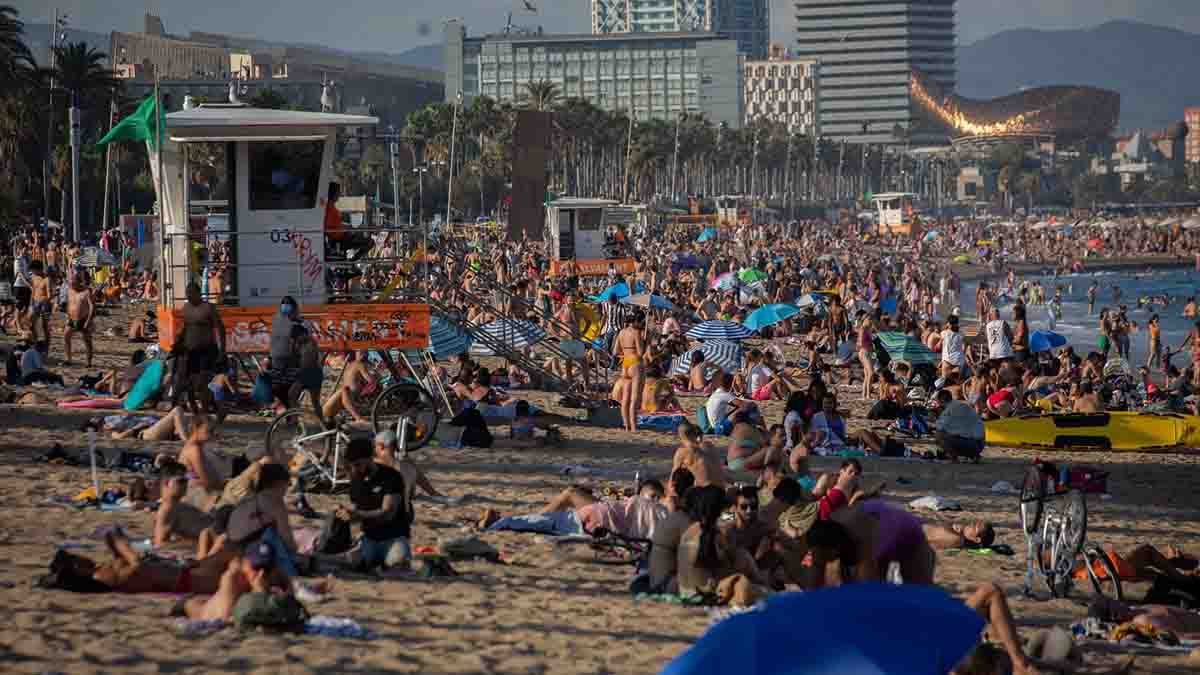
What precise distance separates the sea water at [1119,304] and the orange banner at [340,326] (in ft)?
81.2

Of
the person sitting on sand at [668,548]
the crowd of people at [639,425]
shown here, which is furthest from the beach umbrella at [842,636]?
the person sitting on sand at [668,548]

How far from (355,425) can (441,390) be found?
136cm

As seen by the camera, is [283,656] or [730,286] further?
[730,286]

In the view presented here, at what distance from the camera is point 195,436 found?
11875 millimetres

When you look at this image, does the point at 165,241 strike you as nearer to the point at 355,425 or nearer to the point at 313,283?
the point at 313,283

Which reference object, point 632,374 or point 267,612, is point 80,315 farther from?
point 267,612

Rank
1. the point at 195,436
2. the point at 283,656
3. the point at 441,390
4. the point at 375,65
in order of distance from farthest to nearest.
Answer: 1. the point at 375,65
2. the point at 441,390
3. the point at 195,436
4. the point at 283,656

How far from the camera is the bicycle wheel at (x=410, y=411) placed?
1580cm

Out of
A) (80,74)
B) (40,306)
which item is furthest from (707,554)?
(80,74)

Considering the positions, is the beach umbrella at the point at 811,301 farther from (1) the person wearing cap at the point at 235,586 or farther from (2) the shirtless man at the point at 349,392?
(1) the person wearing cap at the point at 235,586

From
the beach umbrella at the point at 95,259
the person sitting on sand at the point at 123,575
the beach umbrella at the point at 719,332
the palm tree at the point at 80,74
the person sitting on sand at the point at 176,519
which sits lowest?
the person sitting on sand at the point at 123,575

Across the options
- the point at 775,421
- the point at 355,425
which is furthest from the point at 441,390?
the point at 775,421

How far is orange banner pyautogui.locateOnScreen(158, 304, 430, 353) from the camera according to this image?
54.6 feet

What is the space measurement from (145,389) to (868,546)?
9700 millimetres
